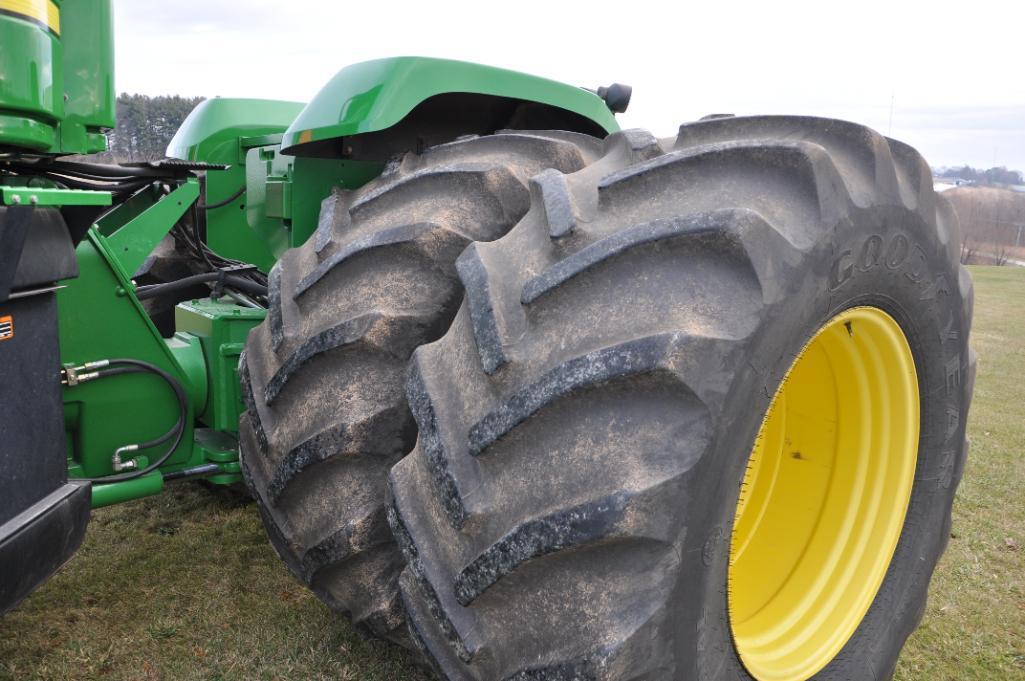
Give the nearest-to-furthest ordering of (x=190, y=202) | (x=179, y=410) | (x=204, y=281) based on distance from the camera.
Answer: (x=179, y=410), (x=190, y=202), (x=204, y=281)

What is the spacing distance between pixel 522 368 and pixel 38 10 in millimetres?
907

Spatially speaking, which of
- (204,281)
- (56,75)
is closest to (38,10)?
(56,75)

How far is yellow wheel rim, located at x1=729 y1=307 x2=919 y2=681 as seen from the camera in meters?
1.79

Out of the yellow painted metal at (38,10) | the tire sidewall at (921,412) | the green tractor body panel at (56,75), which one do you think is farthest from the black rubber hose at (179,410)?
the tire sidewall at (921,412)

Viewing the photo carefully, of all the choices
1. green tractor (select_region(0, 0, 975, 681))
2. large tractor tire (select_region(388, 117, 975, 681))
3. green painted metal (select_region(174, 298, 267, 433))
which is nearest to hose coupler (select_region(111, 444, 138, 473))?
green tractor (select_region(0, 0, 975, 681))

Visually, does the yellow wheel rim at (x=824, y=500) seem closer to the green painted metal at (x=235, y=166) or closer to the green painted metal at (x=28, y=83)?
the green painted metal at (x=28, y=83)

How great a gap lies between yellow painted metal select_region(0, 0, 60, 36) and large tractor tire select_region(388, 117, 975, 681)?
2.40 ft

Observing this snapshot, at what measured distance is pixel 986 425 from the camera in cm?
468

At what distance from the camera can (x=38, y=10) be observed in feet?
4.26

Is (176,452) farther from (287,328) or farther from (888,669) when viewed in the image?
(888,669)

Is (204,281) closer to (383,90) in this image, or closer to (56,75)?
(383,90)

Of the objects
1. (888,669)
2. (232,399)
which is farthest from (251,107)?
(888,669)

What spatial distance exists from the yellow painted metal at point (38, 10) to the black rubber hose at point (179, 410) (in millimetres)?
713

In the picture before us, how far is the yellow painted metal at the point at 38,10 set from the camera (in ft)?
4.09
